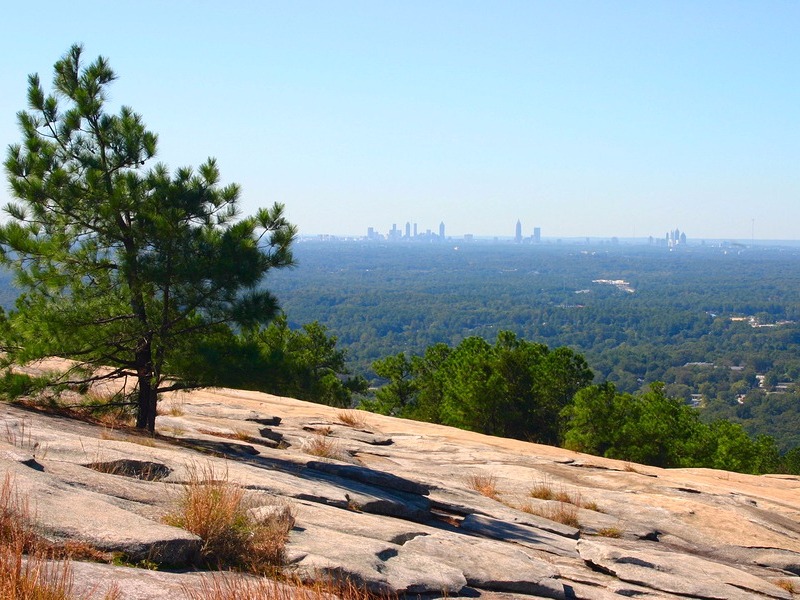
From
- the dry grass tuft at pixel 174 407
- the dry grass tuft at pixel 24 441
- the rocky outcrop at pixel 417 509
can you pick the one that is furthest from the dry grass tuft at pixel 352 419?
the dry grass tuft at pixel 24 441

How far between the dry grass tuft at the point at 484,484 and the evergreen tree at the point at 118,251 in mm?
4066

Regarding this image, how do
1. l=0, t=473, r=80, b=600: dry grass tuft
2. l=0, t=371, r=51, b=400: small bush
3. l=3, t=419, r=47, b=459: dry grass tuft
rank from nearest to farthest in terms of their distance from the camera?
l=0, t=473, r=80, b=600: dry grass tuft
l=3, t=419, r=47, b=459: dry grass tuft
l=0, t=371, r=51, b=400: small bush

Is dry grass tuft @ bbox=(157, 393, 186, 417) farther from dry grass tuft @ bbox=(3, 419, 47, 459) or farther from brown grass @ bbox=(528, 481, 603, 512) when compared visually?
brown grass @ bbox=(528, 481, 603, 512)

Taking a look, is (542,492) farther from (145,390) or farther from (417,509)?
(145,390)

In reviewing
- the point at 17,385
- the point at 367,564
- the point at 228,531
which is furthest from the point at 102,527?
the point at 17,385

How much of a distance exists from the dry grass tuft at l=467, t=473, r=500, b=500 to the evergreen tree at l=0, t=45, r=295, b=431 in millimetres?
4066

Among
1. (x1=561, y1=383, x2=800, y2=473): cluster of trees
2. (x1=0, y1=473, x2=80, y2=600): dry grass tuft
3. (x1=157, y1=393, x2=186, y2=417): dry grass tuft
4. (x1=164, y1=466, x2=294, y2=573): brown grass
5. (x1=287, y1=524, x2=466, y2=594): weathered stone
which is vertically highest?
(x1=0, y1=473, x2=80, y2=600): dry grass tuft

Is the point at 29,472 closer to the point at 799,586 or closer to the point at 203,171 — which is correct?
the point at 203,171

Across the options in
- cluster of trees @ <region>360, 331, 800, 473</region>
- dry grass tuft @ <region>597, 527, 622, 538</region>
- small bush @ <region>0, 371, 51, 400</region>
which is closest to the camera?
dry grass tuft @ <region>597, 527, 622, 538</region>

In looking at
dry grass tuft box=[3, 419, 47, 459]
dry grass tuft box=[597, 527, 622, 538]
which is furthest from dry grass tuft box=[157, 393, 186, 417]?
dry grass tuft box=[597, 527, 622, 538]

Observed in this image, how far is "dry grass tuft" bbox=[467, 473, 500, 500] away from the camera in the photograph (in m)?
11.5

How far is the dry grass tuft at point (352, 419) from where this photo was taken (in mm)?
16688

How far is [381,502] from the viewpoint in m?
8.57

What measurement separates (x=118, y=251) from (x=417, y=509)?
18.2 feet
